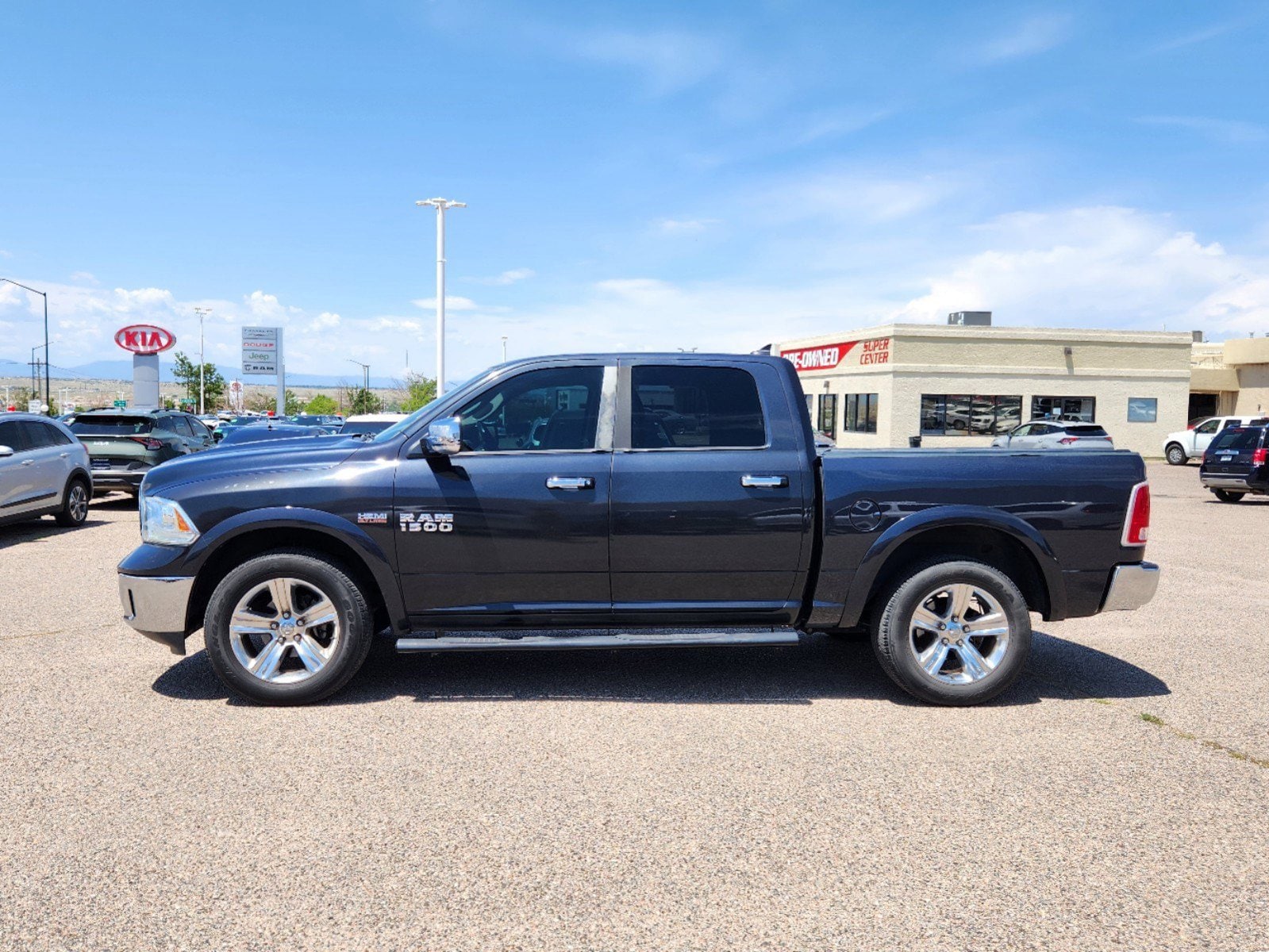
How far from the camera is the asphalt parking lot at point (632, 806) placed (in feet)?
9.97

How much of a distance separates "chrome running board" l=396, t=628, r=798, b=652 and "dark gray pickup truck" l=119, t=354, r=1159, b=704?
0.6 inches

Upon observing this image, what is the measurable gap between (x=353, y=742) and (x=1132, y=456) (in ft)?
14.9

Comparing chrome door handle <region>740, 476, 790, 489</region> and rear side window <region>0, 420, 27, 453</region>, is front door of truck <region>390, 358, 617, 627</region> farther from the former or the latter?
rear side window <region>0, 420, 27, 453</region>

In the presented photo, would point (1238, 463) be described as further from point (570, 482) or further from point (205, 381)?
point (205, 381)

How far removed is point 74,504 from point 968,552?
494 inches

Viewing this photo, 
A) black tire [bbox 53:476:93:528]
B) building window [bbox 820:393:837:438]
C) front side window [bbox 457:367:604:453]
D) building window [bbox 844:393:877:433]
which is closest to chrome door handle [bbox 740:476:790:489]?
front side window [bbox 457:367:604:453]

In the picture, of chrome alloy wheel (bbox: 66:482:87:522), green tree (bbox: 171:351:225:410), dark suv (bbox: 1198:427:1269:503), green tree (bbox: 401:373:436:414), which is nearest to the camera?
chrome alloy wheel (bbox: 66:482:87:522)

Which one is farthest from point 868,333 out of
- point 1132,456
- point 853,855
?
point 853,855

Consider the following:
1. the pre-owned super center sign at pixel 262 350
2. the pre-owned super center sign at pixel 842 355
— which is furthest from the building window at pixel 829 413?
the pre-owned super center sign at pixel 262 350

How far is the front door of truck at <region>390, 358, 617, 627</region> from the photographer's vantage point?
516cm

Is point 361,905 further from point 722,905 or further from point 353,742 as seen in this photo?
point 353,742

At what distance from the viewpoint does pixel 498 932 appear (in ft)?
9.71

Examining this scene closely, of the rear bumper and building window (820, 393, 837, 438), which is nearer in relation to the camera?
the rear bumper

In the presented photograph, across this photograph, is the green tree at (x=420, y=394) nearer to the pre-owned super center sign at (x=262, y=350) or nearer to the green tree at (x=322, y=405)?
the pre-owned super center sign at (x=262, y=350)
